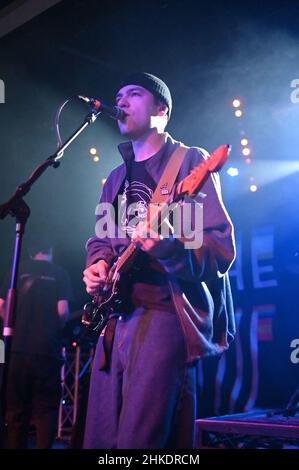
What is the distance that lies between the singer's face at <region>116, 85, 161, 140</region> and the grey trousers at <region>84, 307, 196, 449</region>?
3.13ft

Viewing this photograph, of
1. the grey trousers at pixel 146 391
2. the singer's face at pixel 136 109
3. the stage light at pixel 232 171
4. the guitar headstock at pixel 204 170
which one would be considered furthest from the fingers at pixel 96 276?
the stage light at pixel 232 171

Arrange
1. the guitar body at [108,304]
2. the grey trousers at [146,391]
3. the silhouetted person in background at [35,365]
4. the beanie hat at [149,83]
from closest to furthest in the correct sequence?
the grey trousers at [146,391] < the guitar body at [108,304] < the beanie hat at [149,83] < the silhouetted person in background at [35,365]

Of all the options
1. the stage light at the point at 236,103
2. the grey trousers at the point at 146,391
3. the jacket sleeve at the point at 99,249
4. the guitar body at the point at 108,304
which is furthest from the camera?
the stage light at the point at 236,103

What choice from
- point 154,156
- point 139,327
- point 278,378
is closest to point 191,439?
point 139,327

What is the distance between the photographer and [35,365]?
14.9 ft

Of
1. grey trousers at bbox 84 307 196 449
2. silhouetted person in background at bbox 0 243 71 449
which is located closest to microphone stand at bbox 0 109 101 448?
grey trousers at bbox 84 307 196 449

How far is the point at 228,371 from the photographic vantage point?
5.52 metres

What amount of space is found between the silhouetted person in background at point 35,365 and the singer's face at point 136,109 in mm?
2377

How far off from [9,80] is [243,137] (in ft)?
9.22

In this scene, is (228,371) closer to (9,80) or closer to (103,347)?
(103,347)

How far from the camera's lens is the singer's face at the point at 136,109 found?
2.60 m

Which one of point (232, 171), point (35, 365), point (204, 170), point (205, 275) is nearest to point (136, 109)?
point (204, 170)

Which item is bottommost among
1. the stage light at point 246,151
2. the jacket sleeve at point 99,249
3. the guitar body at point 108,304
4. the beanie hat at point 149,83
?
the guitar body at point 108,304

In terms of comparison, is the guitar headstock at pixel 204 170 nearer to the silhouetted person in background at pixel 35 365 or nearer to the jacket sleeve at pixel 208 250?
the jacket sleeve at pixel 208 250
